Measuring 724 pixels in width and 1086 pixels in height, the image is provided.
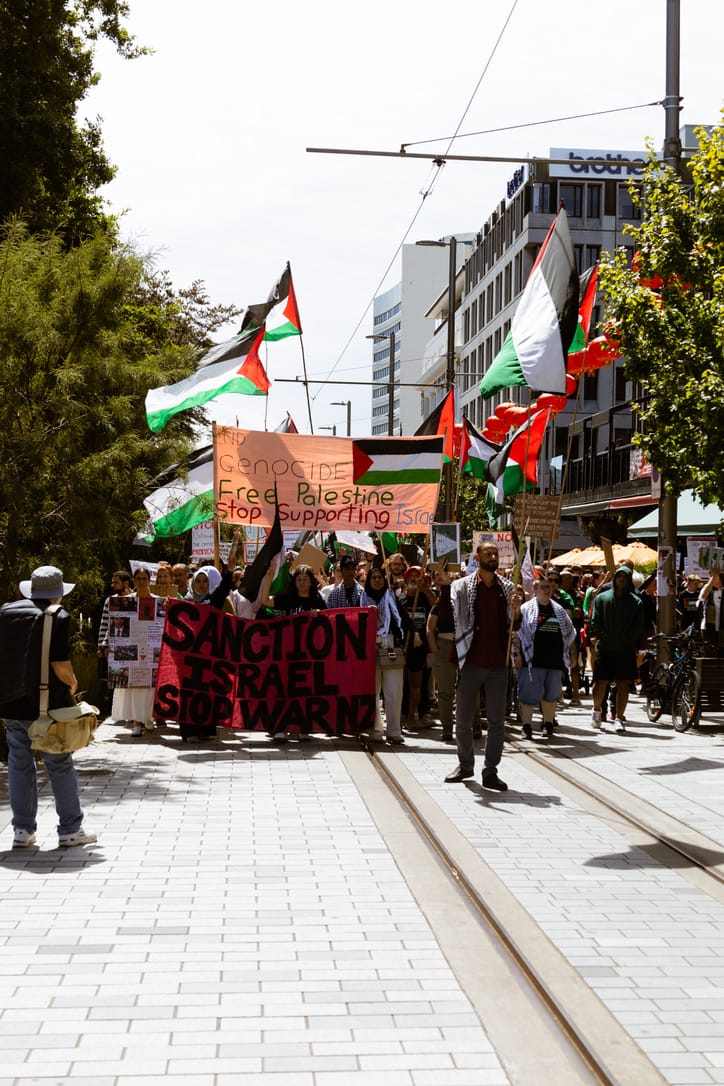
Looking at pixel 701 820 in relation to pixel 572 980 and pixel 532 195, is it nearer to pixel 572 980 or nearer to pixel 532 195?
pixel 572 980

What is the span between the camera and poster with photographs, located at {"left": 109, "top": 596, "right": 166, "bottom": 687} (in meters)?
14.5

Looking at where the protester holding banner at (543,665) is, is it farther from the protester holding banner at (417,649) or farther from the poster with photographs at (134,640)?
the poster with photographs at (134,640)

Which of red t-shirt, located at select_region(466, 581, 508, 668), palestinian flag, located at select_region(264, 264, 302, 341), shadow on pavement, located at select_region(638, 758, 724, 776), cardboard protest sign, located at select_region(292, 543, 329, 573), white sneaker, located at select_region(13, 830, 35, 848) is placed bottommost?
white sneaker, located at select_region(13, 830, 35, 848)

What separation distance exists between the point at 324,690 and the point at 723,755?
3.91m

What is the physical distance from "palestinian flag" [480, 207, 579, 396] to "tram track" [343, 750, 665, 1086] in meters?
5.58

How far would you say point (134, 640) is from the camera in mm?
14547

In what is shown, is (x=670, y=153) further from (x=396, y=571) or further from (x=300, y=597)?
(x=300, y=597)

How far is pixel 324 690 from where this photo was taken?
14.3 metres

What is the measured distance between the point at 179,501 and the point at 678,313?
610 cm

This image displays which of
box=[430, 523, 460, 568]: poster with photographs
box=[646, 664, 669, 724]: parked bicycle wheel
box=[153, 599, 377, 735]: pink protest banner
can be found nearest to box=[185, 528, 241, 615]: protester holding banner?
box=[153, 599, 377, 735]: pink protest banner

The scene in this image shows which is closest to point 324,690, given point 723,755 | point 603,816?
point 723,755

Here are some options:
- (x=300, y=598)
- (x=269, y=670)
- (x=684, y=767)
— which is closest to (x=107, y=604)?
(x=269, y=670)

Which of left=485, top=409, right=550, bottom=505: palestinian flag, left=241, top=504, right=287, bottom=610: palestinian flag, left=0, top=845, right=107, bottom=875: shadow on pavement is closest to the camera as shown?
left=0, top=845, right=107, bottom=875: shadow on pavement

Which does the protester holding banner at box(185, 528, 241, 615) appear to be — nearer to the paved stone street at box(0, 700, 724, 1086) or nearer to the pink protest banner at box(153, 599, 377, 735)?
the pink protest banner at box(153, 599, 377, 735)
